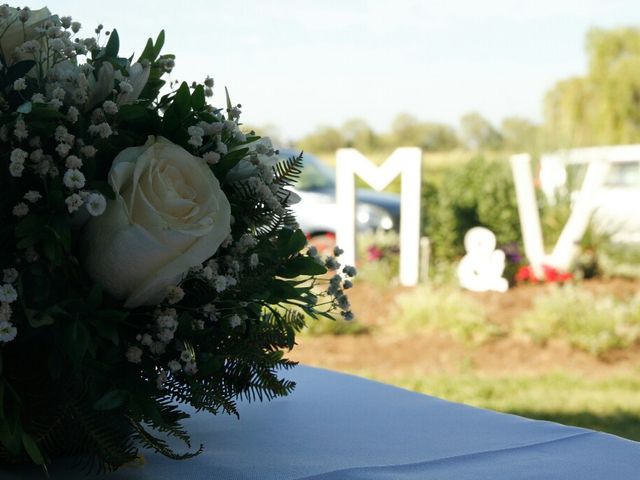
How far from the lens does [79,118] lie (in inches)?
38.6

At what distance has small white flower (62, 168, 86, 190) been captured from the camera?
891mm

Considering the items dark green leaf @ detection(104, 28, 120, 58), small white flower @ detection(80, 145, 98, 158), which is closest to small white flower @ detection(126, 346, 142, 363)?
small white flower @ detection(80, 145, 98, 158)

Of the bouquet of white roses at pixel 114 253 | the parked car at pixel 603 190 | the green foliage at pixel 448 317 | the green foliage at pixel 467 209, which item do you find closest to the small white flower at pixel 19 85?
the bouquet of white roses at pixel 114 253

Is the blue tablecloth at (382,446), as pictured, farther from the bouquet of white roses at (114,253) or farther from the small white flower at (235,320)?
the small white flower at (235,320)

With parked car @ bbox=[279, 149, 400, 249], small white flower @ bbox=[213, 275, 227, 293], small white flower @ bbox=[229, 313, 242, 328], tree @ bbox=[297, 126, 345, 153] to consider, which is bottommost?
parked car @ bbox=[279, 149, 400, 249]

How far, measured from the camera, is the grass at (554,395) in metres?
4.78

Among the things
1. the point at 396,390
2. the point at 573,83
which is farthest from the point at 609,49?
the point at 396,390

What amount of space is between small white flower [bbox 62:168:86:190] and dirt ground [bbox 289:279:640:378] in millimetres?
4895

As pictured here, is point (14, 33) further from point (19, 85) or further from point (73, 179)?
point (73, 179)

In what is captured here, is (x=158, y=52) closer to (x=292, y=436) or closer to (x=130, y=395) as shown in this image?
(x=130, y=395)

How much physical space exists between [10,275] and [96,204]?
114mm

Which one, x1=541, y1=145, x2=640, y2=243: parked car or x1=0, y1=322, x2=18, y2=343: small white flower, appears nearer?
x1=0, y1=322, x2=18, y2=343: small white flower

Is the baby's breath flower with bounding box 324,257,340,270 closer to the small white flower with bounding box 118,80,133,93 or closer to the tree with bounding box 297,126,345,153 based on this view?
the small white flower with bounding box 118,80,133,93

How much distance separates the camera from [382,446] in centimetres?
120
